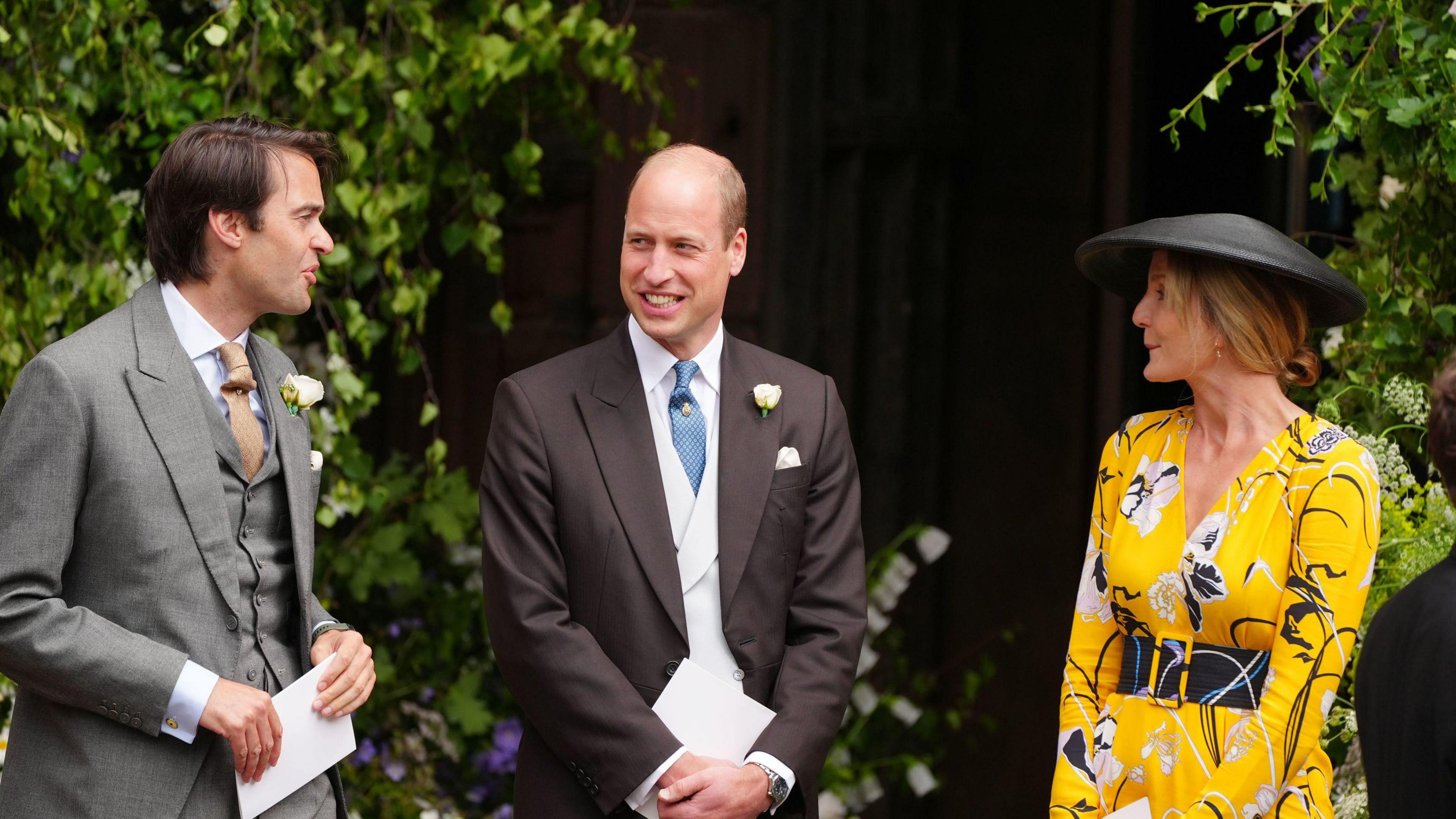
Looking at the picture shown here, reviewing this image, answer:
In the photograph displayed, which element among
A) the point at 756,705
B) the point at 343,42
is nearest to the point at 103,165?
the point at 343,42

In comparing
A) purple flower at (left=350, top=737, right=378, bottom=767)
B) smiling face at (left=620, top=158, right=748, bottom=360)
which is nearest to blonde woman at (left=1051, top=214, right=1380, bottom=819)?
smiling face at (left=620, top=158, right=748, bottom=360)

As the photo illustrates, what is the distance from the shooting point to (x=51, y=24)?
3469 mm

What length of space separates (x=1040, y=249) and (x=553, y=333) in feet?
5.06

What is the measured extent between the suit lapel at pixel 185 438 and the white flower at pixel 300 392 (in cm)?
20

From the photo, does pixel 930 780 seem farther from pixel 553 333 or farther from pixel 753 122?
pixel 753 122

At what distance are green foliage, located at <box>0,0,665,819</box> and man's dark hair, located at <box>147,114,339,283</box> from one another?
1.07m

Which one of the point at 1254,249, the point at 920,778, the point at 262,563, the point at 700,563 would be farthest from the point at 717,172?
the point at 920,778

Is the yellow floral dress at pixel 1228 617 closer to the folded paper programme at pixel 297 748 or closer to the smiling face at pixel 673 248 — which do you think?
the smiling face at pixel 673 248

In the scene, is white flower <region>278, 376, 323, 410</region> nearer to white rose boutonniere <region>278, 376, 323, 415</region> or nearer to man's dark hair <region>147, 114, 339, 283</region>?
white rose boutonniere <region>278, 376, 323, 415</region>

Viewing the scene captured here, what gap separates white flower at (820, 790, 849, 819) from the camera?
4.11 meters

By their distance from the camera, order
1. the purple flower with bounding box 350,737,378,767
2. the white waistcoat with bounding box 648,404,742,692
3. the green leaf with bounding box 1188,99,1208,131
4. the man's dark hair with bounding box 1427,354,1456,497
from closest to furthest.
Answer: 1. the man's dark hair with bounding box 1427,354,1456,497
2. the white waistcoat with bounding box 648,404,742,692
3. the green leaf with bounding box 1188,99,1208,131
4. the purple flower with bounding box 350,737,378,767

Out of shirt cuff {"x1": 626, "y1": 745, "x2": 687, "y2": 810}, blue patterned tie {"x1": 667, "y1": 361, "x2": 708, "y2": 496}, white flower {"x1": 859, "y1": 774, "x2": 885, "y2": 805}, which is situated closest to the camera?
shirt cuff {"x1": 626, "y1": 745, "x2": 687, "y2": 810}

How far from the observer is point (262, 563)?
2363mm

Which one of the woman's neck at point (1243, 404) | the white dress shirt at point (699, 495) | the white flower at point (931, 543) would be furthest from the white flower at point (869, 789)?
the woman's neck at point (1243, 404)
